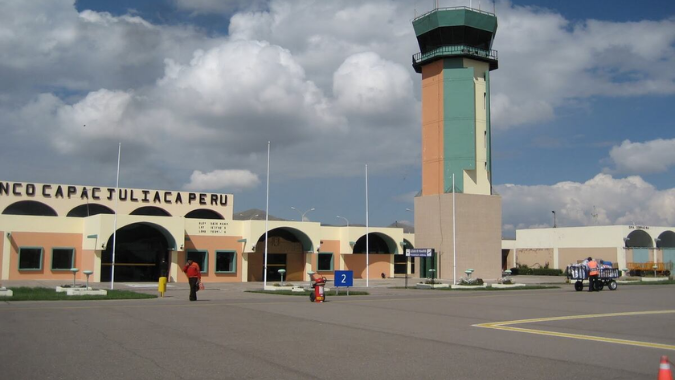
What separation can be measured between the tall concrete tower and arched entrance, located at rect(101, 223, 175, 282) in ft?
69.5

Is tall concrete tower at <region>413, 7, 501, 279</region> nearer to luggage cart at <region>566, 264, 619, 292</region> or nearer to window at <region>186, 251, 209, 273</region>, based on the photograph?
luggage cart at <region>566, 264, 619, 292</region>

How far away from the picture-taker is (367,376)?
8.99m

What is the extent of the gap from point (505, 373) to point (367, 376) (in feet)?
7.00

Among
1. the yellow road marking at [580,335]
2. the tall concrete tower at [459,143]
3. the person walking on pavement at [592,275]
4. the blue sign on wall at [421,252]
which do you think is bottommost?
the yellow road marking at [580,335]

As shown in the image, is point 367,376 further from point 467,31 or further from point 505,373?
point 467,31

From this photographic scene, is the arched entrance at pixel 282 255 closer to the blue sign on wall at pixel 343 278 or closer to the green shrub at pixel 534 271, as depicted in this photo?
the blue sign on wall at pixel 343 278

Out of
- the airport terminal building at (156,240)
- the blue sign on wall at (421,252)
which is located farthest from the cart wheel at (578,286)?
the airport terminal building at (156,240)

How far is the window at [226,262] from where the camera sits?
47562mm

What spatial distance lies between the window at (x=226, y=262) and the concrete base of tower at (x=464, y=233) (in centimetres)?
1554

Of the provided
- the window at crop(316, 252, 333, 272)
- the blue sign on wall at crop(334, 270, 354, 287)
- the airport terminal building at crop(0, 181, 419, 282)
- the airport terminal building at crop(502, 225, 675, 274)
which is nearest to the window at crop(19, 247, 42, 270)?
the airport terminal building at crop(0, 181, 419, 282)

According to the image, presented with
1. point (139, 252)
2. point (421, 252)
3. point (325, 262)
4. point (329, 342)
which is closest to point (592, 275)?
point (421, 252)

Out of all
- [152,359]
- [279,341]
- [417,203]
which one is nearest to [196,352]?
[152,359]

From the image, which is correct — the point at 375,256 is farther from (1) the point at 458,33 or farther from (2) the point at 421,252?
(1) the point at 458,33

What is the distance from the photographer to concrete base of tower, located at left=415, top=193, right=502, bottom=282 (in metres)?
48.2
